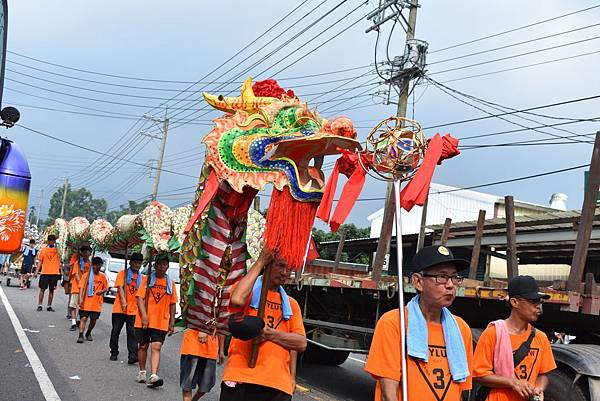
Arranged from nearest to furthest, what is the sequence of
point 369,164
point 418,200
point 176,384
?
point 418,200 < point 369,164 < point 176,384

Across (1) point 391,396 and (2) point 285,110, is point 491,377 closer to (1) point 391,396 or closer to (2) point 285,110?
(1) point 391,396

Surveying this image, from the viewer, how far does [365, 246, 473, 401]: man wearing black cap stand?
10.8 feet

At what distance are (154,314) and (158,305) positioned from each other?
13 cm

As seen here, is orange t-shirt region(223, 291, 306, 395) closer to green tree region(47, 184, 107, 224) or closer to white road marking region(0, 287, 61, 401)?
white road marking region(0, 287, 61, 401)

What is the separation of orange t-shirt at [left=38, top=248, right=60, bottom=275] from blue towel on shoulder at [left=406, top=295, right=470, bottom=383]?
14.0 metres

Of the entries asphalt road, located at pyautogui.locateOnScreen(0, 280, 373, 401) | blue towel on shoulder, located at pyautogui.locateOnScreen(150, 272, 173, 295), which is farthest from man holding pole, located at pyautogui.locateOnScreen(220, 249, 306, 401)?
blue towel on shoulder, located at pyautogui.locateOnScreen(150, 272, 173, 295)

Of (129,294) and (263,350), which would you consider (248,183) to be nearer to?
(263,350)

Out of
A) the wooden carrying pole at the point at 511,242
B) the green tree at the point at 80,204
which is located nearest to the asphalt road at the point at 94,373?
the wooden carrying pole at the point at 511,242

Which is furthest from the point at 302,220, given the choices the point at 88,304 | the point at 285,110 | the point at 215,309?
the point at 88,304

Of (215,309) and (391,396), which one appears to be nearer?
(391,396)

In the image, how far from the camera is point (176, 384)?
8711 millimetres

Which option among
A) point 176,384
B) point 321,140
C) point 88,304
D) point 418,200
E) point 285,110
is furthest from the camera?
point 88,304

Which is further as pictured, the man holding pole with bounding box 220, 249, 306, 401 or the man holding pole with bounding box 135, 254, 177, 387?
the man holding pole with bounding box 135, 254, 177, 387

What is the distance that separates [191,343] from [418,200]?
11.2 feet
